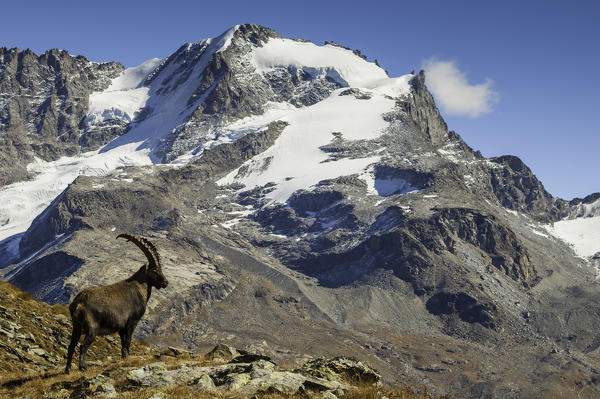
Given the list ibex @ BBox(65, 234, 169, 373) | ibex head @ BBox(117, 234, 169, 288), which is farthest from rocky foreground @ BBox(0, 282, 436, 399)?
ibex head @ BBox(117, 234, 169, 288)

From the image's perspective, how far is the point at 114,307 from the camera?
84.0ft

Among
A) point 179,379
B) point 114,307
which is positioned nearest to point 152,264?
point 114,307

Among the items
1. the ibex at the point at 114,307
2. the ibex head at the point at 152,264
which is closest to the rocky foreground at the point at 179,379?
the ibex at the point at 114,307

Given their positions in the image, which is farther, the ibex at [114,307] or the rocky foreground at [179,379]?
the ibex at [114,307]

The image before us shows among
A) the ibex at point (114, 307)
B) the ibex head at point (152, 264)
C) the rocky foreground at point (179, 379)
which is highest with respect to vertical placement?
the ibex head at point (152, 264)

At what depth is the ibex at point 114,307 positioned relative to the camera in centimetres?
2433

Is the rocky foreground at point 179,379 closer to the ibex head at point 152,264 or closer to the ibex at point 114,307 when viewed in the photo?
the ibex at point 114,307

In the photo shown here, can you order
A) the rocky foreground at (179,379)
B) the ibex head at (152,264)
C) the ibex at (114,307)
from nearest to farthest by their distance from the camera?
the rocky foreground at (179,379), the ibex at (114,307), the ibex head at (152,264)

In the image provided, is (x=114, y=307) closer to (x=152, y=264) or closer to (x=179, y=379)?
(x=152, y=264)

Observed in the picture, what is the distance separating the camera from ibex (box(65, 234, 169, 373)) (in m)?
24.3

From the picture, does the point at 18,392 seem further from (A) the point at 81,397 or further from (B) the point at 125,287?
(B) the point at 125,287

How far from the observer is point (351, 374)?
2417 centimetres

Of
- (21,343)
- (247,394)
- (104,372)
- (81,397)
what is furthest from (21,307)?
(247,394)

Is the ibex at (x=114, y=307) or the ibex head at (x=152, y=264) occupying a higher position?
the ibex head at (x=152, y=264)
